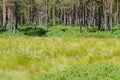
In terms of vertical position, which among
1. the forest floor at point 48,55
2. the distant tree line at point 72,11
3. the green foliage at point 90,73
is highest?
the green foliage at point 90,73

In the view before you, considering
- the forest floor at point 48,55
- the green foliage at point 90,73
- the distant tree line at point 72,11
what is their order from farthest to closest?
the distant tree line at point 72,11 → the forest floor at point 48,55 → the green foliage at point 90,73

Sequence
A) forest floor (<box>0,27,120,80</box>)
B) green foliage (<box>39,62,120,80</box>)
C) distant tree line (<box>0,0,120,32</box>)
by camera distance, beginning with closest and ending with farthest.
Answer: green foliage (<box>39,62,120,80</box>) < forest floor (<box>0,27,120,80</box>) < distant tree line (<box>0,0,120,32</box>)

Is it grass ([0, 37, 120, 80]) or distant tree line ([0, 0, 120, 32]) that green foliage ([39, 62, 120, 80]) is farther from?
distant tree line ([0, 0, 120, 32])

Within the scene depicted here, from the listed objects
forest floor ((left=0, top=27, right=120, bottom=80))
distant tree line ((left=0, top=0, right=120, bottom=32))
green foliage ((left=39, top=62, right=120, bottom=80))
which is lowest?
distant tree line ((left=0, top=0, right=120, bottom=32))

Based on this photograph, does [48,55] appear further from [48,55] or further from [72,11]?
[72,11]

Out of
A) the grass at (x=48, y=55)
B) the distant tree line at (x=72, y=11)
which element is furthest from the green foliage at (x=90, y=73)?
the distant tree line at (x=72, y=11)

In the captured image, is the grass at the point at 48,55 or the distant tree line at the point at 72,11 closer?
the grass at the point at 48,55

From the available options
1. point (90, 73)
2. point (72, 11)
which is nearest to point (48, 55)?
point (90, 73)

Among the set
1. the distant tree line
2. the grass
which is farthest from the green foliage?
the distant tree line

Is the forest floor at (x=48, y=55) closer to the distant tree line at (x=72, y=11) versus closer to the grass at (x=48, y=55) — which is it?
the grass at (x=48, y=55)

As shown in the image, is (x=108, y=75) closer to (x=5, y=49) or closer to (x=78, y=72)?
(x=78, y=72)

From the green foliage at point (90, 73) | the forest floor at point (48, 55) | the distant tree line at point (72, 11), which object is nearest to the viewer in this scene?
the green foliage at point (90, 73)

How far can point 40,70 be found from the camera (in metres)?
13.6

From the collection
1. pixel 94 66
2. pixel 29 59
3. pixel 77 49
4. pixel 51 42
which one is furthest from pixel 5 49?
pixel 94 66
